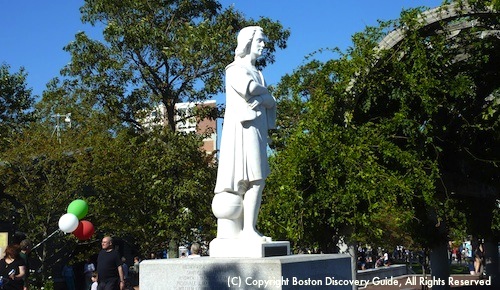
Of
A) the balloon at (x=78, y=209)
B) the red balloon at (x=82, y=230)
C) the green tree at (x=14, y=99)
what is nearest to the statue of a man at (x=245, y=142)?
the balloon at (x=78, y=209)

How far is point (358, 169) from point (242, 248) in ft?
21.6

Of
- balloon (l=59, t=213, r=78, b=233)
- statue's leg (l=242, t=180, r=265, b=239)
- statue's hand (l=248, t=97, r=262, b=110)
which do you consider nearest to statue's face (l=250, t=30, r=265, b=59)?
statue's hand (l=248, t=97, r=262, b=110)

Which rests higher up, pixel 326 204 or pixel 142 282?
pixel 326 204

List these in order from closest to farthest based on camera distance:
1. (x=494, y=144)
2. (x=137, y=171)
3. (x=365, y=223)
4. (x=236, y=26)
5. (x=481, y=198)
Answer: (x=365, y=223)
(x=494, y=144)
(x=481, y=198)
(x=137, y=171)
(x=236, y=26)

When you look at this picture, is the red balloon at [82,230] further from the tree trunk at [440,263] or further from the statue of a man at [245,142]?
the statue of a man at [245,142]

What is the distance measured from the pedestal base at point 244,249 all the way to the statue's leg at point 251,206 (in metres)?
0.20

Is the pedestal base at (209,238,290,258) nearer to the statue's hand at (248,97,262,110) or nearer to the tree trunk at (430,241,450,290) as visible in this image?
the statue's hand at (248,97,262,110)

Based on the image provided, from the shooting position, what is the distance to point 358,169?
14273 mm

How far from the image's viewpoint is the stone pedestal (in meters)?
7.43

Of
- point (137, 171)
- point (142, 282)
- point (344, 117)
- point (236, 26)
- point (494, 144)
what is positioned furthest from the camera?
point (236, 26)

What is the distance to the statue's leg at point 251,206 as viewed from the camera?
841cm

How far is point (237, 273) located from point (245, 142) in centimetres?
173

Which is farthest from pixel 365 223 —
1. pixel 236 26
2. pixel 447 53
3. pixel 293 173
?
pixel 236 26

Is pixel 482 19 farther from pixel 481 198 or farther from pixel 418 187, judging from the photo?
pixel 481 198
